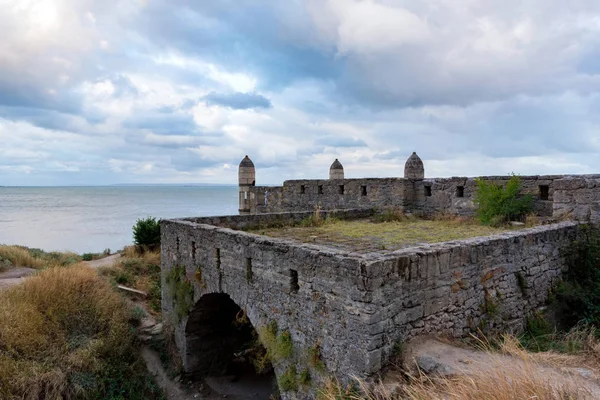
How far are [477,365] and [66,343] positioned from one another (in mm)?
8606

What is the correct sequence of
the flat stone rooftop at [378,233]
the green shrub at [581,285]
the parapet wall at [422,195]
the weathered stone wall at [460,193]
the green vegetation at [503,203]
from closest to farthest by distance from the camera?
the green shrub at [581,285] → the flat stone rooftop at [378,233] → the parapet wall at [422,195] → the weathered stone wall at [460,193] → the green vegetation at [503,203]

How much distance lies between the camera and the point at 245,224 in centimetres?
1188

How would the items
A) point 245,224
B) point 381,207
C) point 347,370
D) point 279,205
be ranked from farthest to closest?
point 279,205
point 381,207
point 245,224
point 347,370

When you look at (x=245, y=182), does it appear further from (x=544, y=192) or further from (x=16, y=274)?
(x=544, y=192)

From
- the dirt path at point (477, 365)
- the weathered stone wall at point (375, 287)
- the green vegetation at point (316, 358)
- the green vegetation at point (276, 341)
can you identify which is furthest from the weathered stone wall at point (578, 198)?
the green vegetation at point (276, 341)

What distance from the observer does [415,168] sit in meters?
15.0

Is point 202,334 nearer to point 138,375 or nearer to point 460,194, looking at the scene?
point 138,375

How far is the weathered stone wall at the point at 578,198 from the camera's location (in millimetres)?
9712

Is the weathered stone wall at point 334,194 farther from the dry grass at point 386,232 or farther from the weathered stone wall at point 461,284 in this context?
the weathered stone wall at point 461,284

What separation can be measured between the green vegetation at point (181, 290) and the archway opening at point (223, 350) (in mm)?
254

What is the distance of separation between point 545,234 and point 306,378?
5.52m

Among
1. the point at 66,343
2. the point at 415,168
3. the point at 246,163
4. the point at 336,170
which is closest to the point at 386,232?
the point at 415,168

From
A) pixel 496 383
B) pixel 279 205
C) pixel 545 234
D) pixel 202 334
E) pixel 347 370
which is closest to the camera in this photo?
pixel 496 383

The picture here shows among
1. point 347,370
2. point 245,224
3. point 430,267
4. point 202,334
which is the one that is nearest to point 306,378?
point 347,370
